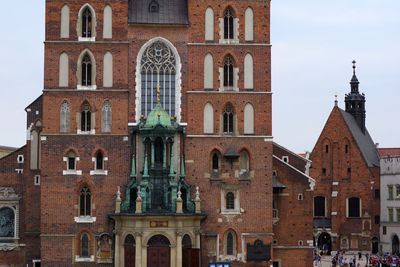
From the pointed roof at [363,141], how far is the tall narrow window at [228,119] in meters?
36.6

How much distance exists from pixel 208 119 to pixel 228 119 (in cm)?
137

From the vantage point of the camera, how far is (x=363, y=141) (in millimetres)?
92000

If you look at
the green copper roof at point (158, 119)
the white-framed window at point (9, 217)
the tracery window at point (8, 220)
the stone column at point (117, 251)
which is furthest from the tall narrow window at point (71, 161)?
the tracery window at point (8, 220)

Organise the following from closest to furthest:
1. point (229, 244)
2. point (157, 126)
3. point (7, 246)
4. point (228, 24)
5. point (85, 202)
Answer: point (157, 126), point (85, 202), point (229, 244), point (228, 24), point (7, 246)

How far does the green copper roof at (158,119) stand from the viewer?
5284 cm

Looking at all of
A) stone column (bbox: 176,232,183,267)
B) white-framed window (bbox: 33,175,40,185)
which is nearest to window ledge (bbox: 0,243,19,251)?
white-framed window (bbox: 33,175,40,185)

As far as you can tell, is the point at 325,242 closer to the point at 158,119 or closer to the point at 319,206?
the point at 319,206

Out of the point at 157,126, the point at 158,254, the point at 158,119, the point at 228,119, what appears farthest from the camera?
the point at 228,119

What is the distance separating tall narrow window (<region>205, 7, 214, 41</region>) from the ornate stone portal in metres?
5.83

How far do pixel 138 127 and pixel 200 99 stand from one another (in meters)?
4.56

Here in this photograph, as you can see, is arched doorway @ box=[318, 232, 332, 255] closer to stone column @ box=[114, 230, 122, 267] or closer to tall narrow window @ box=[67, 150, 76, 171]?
stone column @ box=[114, 230, 122, 267]

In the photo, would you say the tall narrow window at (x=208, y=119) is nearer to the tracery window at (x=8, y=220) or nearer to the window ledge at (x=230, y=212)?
the window ledge at (x=230, y=212)

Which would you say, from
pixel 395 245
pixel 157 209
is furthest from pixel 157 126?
pixel 395 245

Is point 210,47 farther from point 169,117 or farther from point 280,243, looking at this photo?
point 280,243
